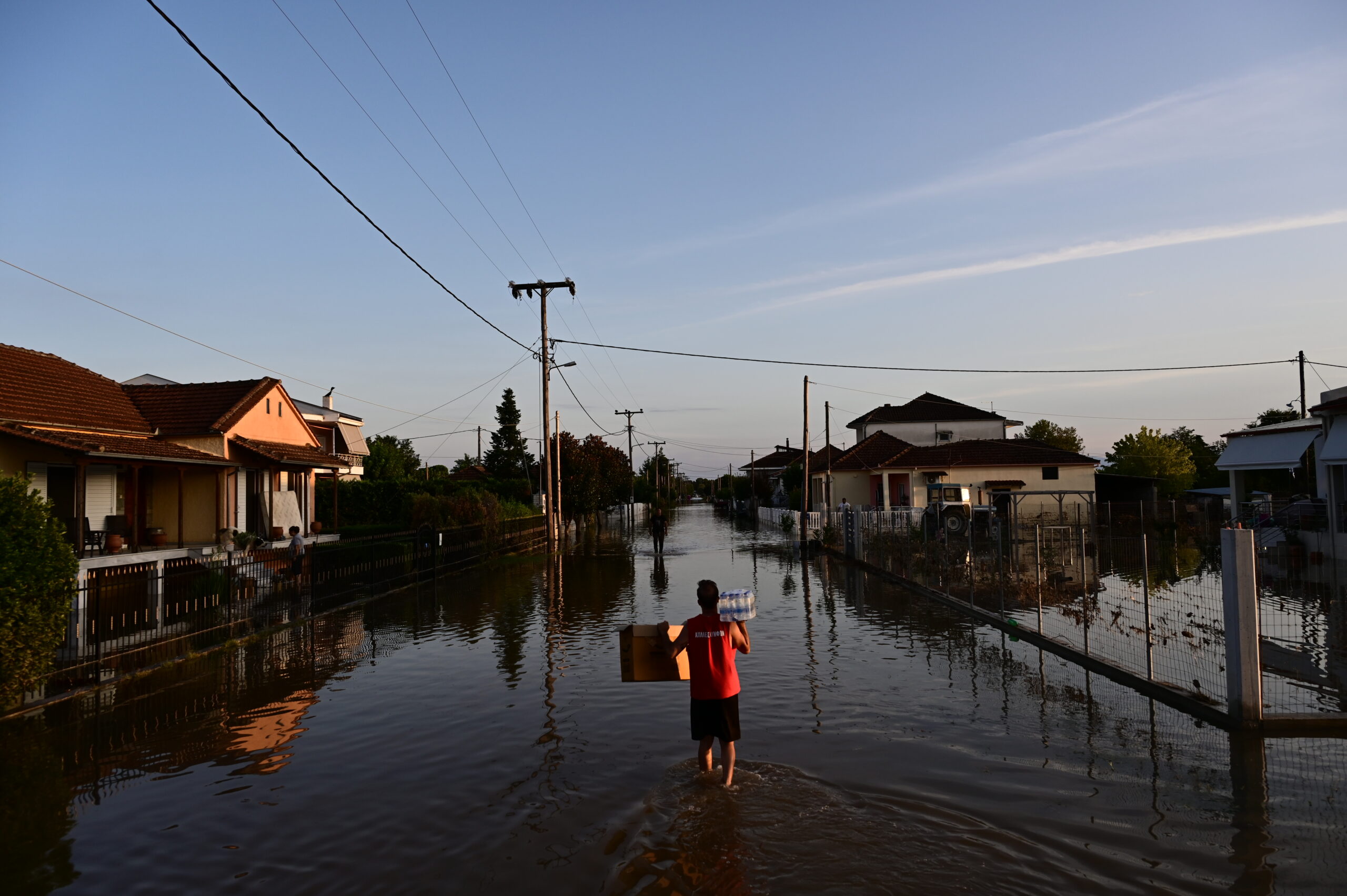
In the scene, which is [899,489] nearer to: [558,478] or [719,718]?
[558,478]

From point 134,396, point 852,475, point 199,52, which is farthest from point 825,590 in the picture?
point 852,475

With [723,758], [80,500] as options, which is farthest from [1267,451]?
[80,500]

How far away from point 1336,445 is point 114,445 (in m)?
30.7

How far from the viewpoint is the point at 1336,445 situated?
78.1ft

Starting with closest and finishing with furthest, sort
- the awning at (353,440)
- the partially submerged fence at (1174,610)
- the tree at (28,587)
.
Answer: the partially submerged fence at (1174,610)
the tree at (28,587)
the awning at (353,440)

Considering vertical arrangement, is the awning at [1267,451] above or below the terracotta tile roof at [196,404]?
below

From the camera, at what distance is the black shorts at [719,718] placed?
6.76 meters

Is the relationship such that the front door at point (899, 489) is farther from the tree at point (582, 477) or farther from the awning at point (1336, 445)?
the awning at point (1336, 445)

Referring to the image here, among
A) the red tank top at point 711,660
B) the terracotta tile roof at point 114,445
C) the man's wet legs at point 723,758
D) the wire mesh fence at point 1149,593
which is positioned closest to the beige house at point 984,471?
the wire mesh fence at point 1149,593

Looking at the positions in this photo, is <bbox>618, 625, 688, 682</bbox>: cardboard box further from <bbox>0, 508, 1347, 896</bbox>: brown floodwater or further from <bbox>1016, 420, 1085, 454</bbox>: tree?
<bbox>1016, 420, 1085, 454</bbox>: tree

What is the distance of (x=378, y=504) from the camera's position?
134ft

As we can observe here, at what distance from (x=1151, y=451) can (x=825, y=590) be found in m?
46.3

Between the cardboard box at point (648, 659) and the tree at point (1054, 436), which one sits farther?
the tree at point (1054, 436)

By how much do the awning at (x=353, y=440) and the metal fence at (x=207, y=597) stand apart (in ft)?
120
